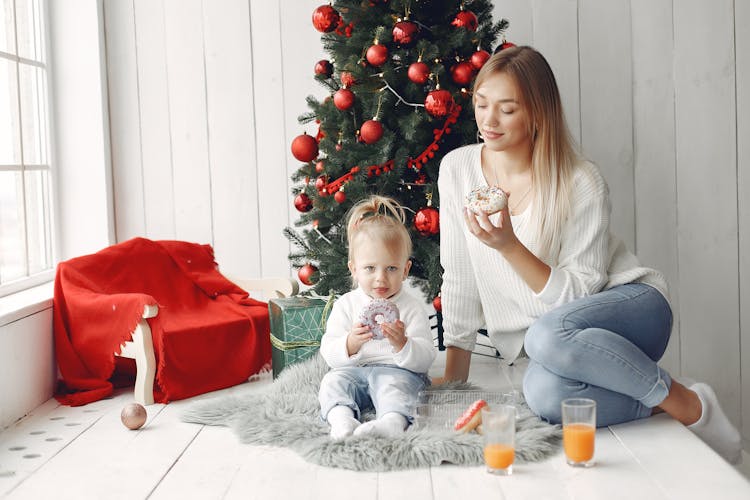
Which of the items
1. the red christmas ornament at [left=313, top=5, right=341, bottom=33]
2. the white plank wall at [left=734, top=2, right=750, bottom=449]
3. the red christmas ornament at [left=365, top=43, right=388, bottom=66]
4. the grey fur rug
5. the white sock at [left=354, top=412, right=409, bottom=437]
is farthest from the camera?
the white plank wall at [left=734, top=2, right=750, bottom=449]

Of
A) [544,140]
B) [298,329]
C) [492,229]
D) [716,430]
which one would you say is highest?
[544,140]

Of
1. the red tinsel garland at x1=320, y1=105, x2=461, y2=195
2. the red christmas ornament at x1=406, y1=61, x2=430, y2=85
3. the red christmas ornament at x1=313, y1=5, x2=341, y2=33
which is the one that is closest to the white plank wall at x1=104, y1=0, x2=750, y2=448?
the red christmas ornament at x1=313, y1=5, x2=341, y2=33

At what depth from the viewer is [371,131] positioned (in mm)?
2578

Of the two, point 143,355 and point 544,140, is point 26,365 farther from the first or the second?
point 544,140

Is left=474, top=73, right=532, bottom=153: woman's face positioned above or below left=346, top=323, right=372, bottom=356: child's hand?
above

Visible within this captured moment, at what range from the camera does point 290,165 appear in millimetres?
3449

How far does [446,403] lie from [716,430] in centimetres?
72

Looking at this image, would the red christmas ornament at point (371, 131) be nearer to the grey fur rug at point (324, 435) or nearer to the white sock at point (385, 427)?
the grey fur rug at point (324, 435)

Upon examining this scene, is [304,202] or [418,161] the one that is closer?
[418,161]

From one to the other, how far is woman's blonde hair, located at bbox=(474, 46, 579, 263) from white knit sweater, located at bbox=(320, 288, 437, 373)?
0.41m

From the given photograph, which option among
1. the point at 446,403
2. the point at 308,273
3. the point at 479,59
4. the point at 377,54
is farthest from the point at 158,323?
the point at 479,59

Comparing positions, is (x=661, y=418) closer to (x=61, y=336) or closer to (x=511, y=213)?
(x=511, y=213)

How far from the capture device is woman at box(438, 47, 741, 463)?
7.10ft

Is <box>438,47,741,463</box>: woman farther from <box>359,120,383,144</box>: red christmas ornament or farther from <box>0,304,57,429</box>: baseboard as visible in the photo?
<box>0,304,57,429</box>: baseboard
